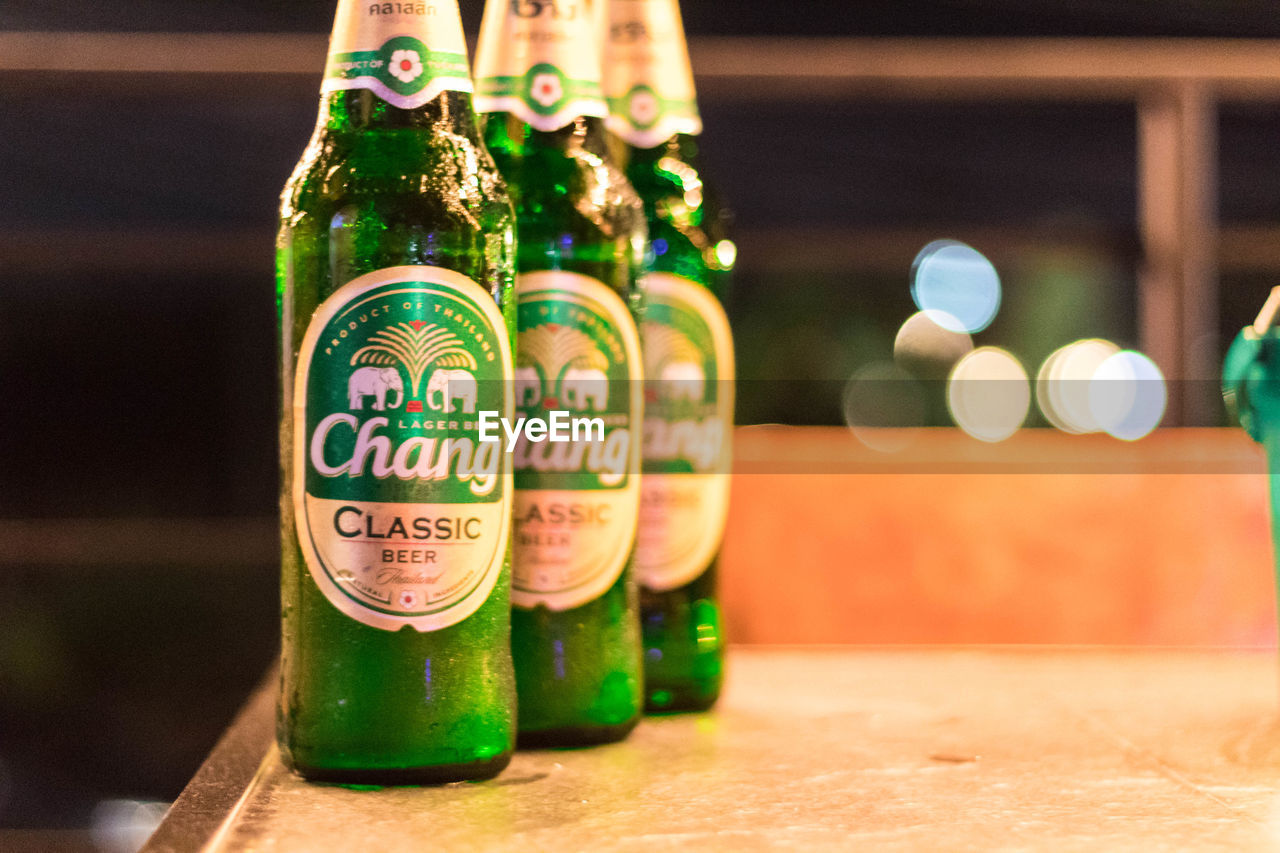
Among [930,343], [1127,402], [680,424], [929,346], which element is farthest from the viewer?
[930,343]

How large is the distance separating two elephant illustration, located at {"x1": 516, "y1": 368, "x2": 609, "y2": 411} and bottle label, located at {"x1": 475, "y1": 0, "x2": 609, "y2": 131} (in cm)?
15

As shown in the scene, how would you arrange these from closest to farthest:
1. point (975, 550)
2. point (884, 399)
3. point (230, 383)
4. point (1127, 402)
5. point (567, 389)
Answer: point (567, 389)
point (1127, 402)
point (975, 550)
point (230, 383)
point (884, 399)

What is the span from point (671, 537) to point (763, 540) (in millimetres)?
504

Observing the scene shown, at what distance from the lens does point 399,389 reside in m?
0.58

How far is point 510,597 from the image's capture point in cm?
66

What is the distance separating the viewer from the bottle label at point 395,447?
58cm

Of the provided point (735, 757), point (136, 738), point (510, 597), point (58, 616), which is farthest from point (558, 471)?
point (136, 738)

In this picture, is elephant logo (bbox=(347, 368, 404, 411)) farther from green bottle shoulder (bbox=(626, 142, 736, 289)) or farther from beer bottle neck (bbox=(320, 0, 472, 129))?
green bottle shoulder (bbox=(626, 142, 736, 289))

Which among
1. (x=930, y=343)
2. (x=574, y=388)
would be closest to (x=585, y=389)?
(x=574, y=388)

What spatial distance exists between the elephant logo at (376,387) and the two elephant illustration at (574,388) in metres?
0.10

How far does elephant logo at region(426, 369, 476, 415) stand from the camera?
1.93 feet

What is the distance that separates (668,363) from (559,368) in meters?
0.13

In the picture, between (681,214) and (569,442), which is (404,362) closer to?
(569,442)

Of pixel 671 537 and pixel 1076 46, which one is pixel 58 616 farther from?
pixel 1076 46
